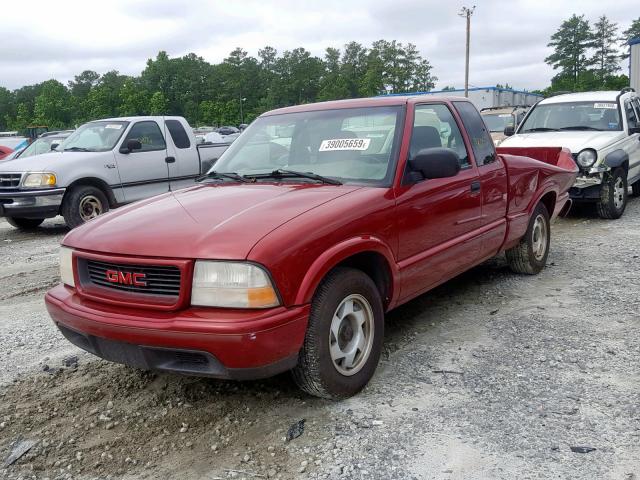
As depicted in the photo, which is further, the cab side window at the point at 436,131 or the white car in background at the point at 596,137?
the white car in background at the point at 596,137

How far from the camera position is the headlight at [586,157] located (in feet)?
27.7

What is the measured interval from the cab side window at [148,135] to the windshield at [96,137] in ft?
0.60

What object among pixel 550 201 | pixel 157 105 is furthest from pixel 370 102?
pixel 157 105

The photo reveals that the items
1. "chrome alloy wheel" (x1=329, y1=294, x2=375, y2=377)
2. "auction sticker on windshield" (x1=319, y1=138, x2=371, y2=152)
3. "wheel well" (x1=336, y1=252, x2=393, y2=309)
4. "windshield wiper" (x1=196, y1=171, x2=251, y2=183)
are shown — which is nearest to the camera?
"chrome alloy wheel" (x1=329, y1=294, x2=375, y2=377)

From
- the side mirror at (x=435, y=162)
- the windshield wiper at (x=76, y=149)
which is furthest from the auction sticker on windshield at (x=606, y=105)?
the windshield wiper at (x=76, y=149)

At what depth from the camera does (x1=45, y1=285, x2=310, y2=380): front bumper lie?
2.74 m

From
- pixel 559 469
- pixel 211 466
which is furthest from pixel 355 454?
pixel 559 469

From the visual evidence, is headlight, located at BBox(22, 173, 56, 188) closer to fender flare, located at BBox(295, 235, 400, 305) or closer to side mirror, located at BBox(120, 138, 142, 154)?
side mirror, located at BBox(120, 138, 142, 154)

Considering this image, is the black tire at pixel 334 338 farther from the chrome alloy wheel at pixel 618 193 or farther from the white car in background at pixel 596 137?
the chrome alloy wheel at pixel 618 193

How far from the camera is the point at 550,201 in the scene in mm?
6121

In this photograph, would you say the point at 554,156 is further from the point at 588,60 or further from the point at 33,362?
the point at 588,60

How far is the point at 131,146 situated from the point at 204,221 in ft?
23.6

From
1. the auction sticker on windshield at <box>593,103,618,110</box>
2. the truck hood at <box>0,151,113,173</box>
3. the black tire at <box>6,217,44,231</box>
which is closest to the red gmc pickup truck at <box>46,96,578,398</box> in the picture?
the truck hood at <box>0,151,113,173</box>

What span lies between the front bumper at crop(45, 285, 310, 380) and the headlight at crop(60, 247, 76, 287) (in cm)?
38
